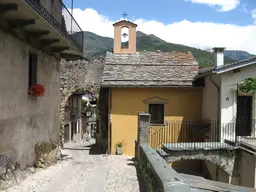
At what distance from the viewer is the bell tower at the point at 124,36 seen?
20062 mm

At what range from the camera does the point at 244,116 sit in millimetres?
16828

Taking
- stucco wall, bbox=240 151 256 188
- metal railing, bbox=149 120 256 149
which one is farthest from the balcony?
stucco wall, bbox=240 151 256 188

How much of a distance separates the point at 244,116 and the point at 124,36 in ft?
27.1

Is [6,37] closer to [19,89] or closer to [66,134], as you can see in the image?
[19,89]

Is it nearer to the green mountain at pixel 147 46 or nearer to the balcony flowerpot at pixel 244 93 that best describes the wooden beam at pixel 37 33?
the balcony flowerpot at pixel 244 93

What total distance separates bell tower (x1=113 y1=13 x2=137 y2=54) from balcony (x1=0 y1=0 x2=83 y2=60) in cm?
720

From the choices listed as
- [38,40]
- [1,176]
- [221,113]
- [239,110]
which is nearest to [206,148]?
[221,113]

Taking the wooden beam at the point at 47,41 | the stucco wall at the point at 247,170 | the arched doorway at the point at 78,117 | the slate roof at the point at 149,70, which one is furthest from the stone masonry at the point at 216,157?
the arched doorway at the point at 78,117

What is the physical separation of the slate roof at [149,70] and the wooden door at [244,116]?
→ 2.71 meters

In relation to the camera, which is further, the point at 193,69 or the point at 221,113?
the point at 193,69

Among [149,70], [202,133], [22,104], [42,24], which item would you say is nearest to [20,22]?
[42,24]

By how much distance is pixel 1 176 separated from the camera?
310 inches

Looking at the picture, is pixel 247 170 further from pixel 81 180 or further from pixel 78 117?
pixel 78 117

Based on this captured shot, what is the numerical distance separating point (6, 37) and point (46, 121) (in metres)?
4.77
